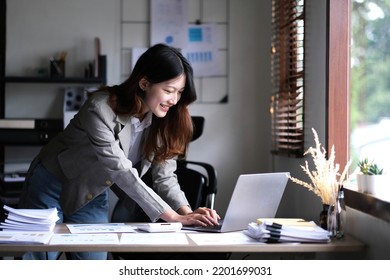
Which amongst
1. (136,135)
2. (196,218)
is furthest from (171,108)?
(196,218)

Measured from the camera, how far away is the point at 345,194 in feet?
8.57

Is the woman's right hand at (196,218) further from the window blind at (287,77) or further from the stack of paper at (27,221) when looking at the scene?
the window blind at (287,77)

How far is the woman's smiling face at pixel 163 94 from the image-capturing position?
2.52 metres

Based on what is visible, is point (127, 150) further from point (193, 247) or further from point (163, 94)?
point (193, 247)

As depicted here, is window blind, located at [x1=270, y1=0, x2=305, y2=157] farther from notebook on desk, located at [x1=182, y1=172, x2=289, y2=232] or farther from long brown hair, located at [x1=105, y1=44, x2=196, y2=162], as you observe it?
notebook on desk, located at [x1=182, y1=172, x2=289, y2=232]

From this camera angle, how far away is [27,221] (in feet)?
7.41

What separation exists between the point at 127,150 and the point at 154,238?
1.75 ft

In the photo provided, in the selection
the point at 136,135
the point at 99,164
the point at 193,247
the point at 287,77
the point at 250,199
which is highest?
the point at 287,77

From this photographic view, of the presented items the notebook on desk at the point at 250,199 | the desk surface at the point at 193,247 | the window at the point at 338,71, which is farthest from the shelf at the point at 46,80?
the desk surface at the point at 193,247

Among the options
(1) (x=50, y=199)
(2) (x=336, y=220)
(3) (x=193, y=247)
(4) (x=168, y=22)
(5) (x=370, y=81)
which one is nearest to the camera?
(3) (x=193, y=247)

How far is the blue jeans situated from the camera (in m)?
2.63

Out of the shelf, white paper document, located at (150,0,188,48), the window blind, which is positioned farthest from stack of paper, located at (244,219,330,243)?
white paper document, located at (150,0,188,48)
